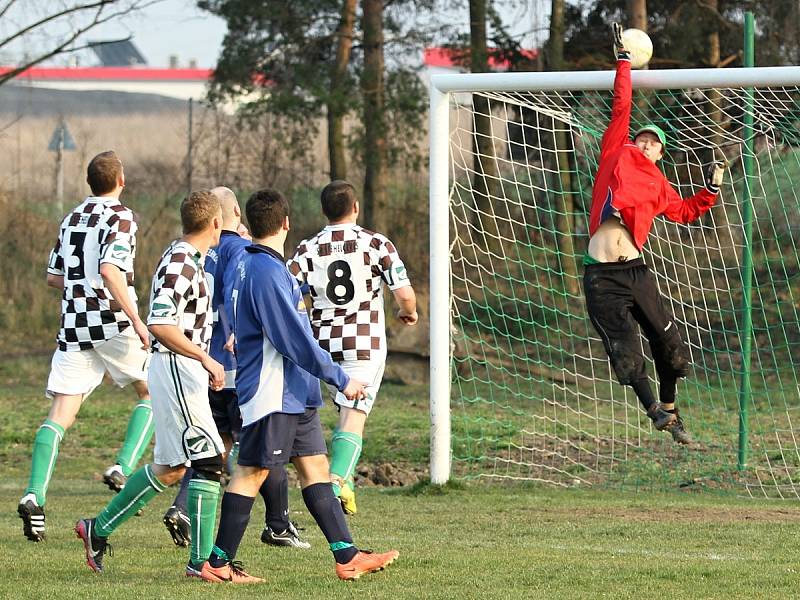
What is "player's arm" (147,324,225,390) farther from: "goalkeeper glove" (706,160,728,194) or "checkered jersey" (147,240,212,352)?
"goalkeeper glove" (706,160,728,194)

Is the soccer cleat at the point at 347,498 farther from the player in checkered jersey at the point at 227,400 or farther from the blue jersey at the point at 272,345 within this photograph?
the blue jersey at the point at 272,345

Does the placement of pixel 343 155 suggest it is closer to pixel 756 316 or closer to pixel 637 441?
pixel 756 316

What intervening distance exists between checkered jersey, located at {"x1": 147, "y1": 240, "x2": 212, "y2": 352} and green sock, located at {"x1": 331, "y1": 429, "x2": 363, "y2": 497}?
1.68 meters

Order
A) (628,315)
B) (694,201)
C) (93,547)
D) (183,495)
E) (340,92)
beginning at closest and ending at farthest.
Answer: (93,547), (183,495), (628,315), (694,201), (340,92)

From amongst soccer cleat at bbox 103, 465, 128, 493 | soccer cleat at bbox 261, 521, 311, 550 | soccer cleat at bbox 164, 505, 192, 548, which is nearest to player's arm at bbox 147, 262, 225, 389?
soccer cleat at bbox 164, 505, 192, 548

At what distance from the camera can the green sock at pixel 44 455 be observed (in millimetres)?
7355

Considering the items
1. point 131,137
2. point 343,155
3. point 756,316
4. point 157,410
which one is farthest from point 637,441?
point 131,137

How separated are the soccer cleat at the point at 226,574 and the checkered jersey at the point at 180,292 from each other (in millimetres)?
975

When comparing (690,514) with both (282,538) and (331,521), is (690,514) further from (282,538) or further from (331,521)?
(331,521)

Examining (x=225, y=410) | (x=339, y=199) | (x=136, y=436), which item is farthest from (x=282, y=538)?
(x=339, y=199)

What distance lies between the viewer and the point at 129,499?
6039 millimetres

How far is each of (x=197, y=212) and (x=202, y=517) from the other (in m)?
1.34

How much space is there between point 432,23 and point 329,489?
1578cm

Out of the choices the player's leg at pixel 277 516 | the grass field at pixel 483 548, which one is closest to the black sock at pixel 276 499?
the player's leg at pixel 277 516
